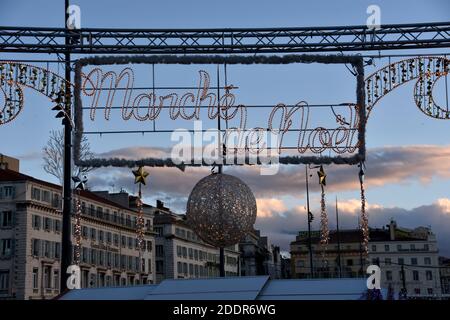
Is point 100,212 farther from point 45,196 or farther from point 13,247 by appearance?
point 13,247

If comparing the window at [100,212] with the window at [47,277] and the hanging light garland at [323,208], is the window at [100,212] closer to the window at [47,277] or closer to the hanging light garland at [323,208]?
the window at [47,277]

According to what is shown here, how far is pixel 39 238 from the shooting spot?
5100 cm

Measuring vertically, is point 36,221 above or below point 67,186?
above

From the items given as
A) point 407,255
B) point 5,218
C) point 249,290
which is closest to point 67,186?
point 249,290

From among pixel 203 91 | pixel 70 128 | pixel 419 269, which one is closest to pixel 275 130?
pixel 203 91

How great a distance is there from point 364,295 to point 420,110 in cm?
855

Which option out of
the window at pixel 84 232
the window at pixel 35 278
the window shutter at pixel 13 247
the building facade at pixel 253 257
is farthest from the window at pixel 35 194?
the building facade at pixel 253 257

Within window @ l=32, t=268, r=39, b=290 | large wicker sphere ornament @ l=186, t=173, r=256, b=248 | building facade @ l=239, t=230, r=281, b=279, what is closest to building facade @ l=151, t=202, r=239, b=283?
building facade @ l=239, t=230, r=281, b=279

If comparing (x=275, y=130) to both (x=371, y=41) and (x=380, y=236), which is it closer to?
(x=371, y=41)

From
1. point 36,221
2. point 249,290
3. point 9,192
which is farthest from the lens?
point 36,221

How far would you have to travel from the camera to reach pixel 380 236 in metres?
98.6

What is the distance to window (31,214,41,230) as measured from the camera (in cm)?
5034

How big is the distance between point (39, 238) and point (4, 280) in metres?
4.01
